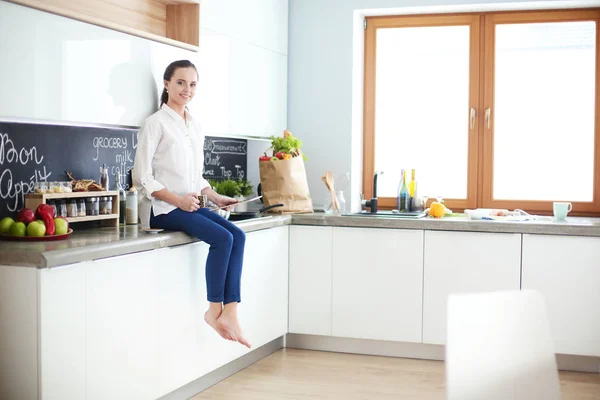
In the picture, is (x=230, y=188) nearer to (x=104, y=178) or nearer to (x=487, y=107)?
(x=104, y=178)

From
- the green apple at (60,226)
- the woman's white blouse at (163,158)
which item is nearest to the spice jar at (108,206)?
the woman's white blouse at (163,158)

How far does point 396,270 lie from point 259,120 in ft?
3.78

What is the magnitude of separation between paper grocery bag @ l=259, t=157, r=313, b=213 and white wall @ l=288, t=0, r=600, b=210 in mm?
547

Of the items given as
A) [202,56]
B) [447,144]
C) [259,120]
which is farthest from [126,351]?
[447,144]

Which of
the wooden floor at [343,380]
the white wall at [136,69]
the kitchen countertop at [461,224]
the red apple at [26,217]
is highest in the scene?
the white wall at [136,69]

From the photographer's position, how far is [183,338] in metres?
3.37

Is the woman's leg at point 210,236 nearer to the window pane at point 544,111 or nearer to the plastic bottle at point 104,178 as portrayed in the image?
the plastic bottle at point 104,178

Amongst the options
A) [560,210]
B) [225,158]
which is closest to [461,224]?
[560,210]

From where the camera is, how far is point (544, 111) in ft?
15.9

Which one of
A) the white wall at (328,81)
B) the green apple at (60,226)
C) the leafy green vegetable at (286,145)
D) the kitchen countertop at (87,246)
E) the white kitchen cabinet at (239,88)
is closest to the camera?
the kitchen countertop at (87,246)

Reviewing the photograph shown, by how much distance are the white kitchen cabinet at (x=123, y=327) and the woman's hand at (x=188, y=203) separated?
244mm

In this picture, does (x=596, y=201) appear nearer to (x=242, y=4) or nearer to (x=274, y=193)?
(x=274, y=193)

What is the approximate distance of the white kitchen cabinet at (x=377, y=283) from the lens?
4254 mm

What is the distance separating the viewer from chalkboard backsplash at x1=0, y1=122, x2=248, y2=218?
10.1 feet
